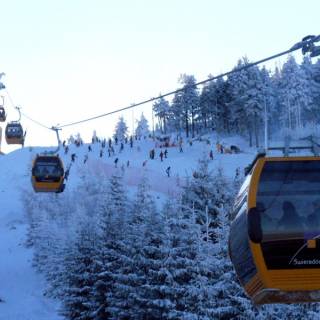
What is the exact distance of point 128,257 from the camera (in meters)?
28.5

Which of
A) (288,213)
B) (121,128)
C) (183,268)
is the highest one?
(121,128)

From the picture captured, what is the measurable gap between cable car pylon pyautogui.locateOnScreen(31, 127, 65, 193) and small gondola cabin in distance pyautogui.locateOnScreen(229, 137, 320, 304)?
15331mm

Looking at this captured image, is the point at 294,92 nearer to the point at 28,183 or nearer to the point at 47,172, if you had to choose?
the point at 28,183

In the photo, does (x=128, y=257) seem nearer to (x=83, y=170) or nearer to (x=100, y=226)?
(x=100, y=226)

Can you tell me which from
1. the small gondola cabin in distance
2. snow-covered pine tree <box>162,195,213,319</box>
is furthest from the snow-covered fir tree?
the small gondola cabin in distance

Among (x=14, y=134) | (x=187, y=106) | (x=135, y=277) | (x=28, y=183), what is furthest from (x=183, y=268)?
(x=187, y=106)

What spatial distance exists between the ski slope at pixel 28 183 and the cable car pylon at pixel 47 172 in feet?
46.7

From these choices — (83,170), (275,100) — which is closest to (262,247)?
(83,170)

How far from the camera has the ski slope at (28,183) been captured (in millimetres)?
47188

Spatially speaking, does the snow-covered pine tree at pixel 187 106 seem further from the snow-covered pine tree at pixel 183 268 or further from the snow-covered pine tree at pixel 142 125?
the snow-covered pine tree at pixel 183 268

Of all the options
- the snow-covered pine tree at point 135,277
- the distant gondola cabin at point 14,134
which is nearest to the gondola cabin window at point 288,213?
the snow-covered pine tree at point 135,277

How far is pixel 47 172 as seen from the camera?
2519 centimetres

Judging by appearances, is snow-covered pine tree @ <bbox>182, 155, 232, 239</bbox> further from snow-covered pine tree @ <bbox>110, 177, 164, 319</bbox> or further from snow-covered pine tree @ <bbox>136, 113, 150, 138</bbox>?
snow-covered pine tree @ <bbox>136, 113, 150, 138</bbox>

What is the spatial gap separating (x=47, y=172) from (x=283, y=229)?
1611 centimetres
